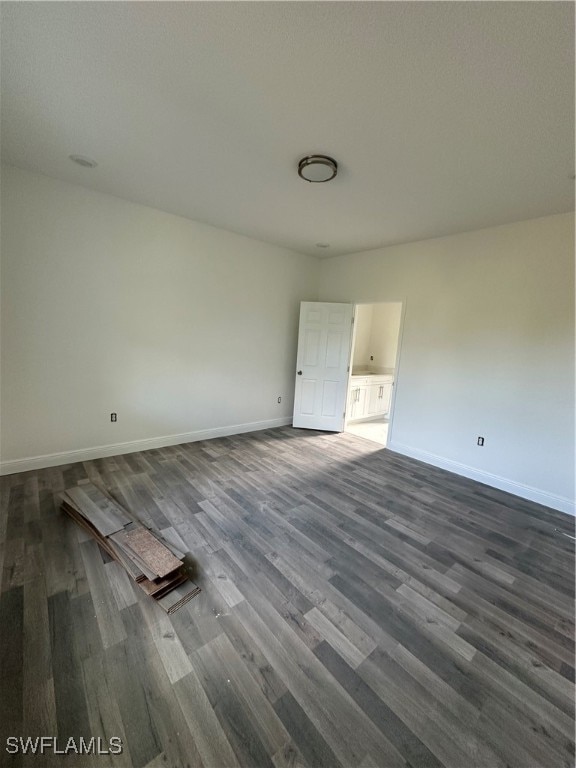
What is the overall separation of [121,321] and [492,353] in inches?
162

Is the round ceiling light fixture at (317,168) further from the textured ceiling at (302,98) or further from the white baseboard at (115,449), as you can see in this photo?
the white baseboard at (115,449)

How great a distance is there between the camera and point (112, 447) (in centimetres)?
343

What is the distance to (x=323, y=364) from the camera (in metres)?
4.81

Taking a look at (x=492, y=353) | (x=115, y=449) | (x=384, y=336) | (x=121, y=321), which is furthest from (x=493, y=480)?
(x=121, y=321)

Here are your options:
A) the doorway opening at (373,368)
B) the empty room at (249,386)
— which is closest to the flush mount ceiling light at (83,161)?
the empty room at (249,386)

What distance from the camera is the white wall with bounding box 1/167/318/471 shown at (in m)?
2.77

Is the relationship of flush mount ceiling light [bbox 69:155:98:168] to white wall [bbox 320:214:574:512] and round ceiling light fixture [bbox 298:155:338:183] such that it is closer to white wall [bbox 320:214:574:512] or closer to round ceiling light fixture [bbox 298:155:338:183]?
round ceiling light fixture [bbox 298:155:338:183]

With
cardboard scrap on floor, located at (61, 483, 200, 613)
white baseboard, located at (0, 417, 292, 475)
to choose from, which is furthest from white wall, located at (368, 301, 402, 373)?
cardboard scrap on floor, located at (61, 483, 200, 613)

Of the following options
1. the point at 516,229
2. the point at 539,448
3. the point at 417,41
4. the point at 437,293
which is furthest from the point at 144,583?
the point at 516,229

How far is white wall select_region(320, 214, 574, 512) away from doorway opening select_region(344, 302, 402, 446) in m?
1.26

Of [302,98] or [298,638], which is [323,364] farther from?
[298,638]

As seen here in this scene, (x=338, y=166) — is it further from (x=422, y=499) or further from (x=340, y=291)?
(x=422, y=499)

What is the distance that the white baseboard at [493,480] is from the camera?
2900 mm

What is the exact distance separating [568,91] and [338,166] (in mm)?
1284
